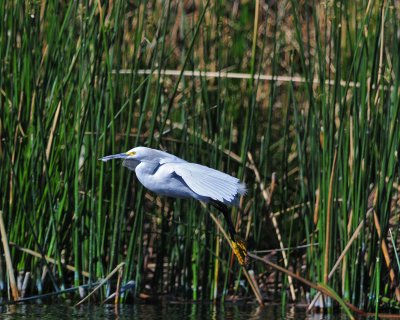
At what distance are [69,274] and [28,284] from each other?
0.29 m

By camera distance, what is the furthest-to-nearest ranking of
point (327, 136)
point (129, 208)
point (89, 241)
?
point (129, 208) → point (89, 241) → point (327, 136)

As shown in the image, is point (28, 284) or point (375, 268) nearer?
point (375, 268)

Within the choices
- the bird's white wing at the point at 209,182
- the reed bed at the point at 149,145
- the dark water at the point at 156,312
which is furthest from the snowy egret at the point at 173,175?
the dark water at the point at 156,312

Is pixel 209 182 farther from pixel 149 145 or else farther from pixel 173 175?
pixel 149 145

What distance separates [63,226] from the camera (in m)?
3.64

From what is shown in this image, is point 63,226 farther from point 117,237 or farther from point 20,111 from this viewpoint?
point 20,111

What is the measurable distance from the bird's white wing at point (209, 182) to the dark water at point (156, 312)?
0.96m

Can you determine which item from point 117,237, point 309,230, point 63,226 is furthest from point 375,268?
point 63,226

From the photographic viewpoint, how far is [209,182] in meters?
2.54

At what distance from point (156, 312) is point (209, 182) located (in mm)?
1144

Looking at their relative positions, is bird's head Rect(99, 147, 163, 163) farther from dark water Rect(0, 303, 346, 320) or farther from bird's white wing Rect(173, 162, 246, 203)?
dark water Rect(0, 303, 346, 320)

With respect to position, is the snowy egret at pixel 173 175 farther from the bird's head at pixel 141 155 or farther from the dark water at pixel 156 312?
the dark water at pixel 156 312

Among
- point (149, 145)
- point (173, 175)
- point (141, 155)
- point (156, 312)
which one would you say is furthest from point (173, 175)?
point (156, 312)

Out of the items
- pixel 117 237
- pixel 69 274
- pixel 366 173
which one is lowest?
pixel 69 274
